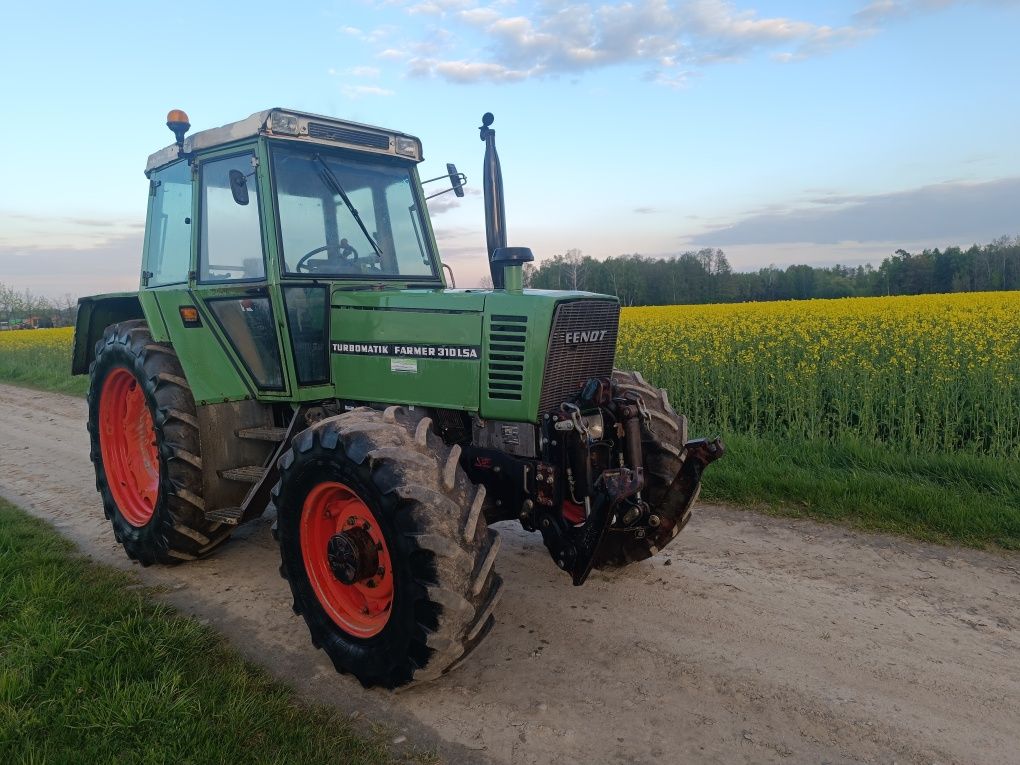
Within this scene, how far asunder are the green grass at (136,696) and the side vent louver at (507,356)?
5.55ft

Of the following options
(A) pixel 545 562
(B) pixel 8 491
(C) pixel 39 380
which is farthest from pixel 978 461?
(C) pixel 39 380

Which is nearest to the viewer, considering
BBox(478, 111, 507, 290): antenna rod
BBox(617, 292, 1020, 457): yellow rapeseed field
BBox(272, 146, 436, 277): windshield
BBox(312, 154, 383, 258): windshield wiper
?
BBox(478, 111, 507, 290): antenna rod

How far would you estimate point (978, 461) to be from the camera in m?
6.00

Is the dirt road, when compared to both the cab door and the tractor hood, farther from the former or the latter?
the cab door

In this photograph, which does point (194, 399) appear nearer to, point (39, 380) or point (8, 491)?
Answer: point (8, 491)

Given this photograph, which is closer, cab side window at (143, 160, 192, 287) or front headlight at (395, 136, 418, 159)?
front headlight at (395, 136, 418, 159)

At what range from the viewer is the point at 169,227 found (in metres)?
Answer: 5.48

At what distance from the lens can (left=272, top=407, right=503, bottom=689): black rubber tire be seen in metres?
3.14

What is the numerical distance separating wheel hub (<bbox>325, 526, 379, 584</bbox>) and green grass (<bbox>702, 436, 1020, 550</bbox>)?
11.4ft

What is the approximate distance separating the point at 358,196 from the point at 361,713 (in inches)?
119

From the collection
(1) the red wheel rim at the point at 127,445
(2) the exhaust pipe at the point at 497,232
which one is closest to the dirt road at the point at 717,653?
(1) the red wheel rim at the point at 127,445

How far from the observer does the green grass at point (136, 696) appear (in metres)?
2.88

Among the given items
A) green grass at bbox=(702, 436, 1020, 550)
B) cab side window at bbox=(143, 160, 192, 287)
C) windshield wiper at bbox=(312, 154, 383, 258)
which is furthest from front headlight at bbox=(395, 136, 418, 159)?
green grass at bbox=(702, 436, 1020, 550)

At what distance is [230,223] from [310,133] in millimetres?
819
